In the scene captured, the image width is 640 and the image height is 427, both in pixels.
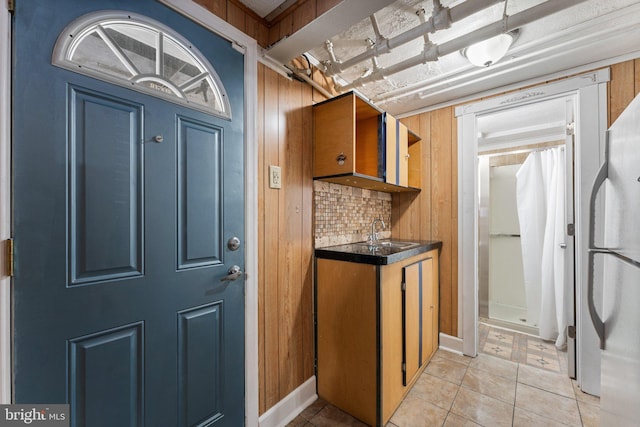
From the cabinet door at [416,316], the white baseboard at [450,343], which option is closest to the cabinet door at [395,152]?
the cabinet door at [416,316]

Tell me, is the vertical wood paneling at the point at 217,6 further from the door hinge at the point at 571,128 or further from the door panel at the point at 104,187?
the door hinge at the point at 571,128

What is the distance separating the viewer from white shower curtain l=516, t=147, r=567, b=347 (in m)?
2.43

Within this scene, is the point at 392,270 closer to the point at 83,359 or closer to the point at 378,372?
the point at 378,372

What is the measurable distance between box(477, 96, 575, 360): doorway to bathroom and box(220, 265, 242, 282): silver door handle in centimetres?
238

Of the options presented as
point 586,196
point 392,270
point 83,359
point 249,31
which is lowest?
point 83,359

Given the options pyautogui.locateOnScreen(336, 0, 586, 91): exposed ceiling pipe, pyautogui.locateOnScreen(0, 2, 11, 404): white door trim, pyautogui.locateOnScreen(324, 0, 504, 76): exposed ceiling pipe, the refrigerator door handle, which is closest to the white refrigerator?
the refrigerator door handle

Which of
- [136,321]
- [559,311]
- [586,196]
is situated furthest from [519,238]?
[136,321]

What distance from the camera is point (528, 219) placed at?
282 cm

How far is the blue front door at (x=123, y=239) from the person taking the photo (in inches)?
31.2

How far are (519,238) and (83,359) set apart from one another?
4.00 m

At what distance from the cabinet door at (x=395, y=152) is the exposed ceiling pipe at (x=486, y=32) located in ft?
1.13

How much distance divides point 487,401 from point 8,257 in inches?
99.2

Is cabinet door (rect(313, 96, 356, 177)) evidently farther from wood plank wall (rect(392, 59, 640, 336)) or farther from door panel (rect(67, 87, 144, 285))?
wood plank wall (rect(392, 59, 640, 336))

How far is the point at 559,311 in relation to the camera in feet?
7.88
